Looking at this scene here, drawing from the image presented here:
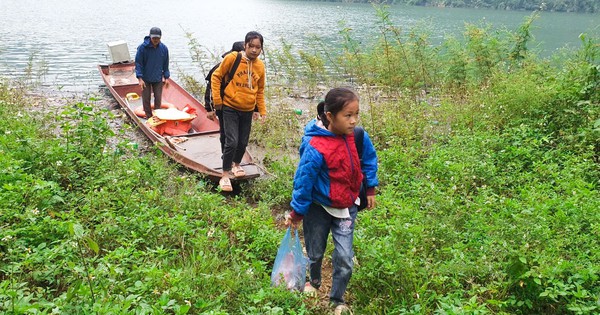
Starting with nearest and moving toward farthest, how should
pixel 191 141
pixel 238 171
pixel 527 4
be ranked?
1. pixel 238 171
2. pixel 191 141
3. pixel 527 4

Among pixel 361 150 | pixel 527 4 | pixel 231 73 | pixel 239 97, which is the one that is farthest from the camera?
pixel 527 4

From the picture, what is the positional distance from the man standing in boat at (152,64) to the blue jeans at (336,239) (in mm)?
6060

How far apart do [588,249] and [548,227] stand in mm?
347

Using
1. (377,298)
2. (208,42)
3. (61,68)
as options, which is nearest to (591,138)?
(377,298)

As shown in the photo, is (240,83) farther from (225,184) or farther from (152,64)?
(152,64)

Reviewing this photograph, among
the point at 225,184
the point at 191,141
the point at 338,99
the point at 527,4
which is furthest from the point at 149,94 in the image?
the point at 527,4

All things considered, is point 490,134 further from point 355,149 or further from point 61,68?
point 61,68

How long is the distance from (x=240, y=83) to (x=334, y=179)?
Result: 2.96m

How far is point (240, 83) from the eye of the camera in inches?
234

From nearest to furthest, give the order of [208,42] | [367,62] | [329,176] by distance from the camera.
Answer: [329,176]
[367,62]
[208,42]

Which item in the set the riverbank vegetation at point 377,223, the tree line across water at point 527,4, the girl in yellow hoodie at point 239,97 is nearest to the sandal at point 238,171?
the girl in yellow hoodie at point 239,97

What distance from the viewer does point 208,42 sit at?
900 inches

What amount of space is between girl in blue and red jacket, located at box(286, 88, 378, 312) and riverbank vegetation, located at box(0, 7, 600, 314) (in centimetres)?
45

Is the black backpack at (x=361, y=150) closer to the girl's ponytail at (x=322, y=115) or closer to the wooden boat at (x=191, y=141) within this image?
the girl's ponytail at (x=322, y=115)
